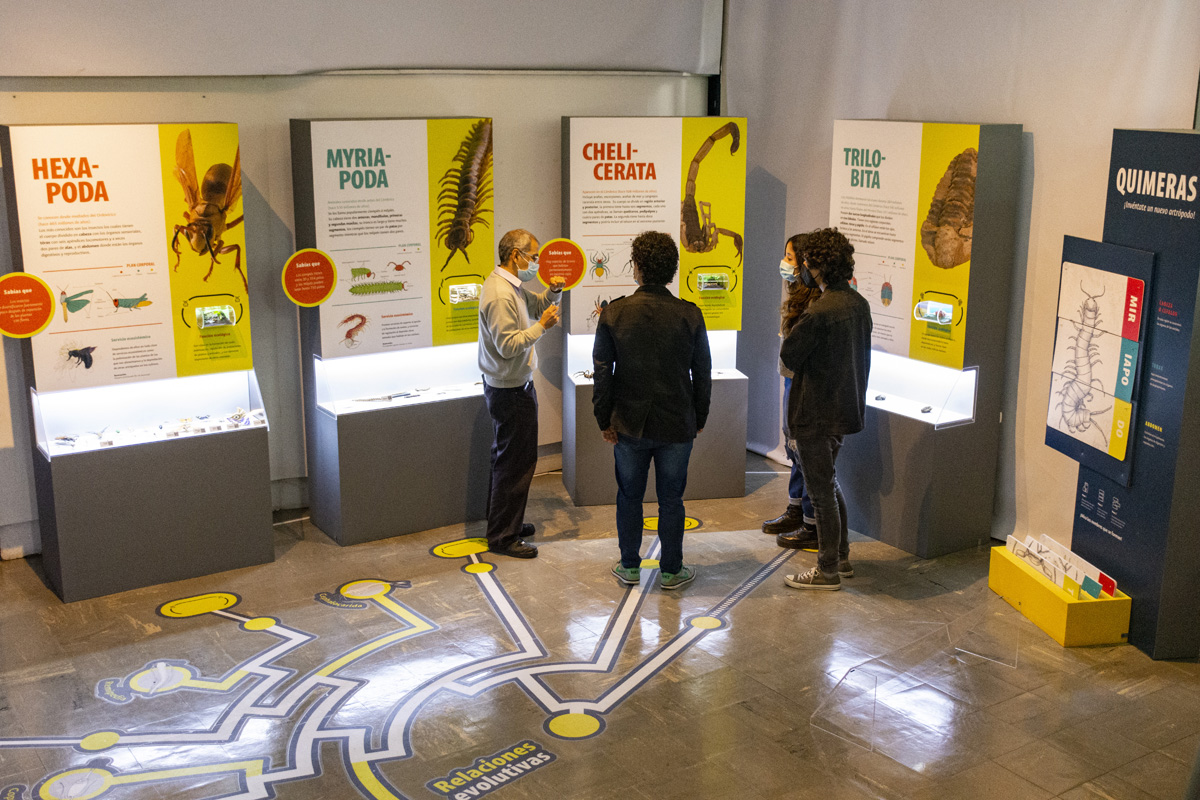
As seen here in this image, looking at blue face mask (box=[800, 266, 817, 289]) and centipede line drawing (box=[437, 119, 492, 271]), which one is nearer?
blue face mask (box=[800, 266, 817, 289])

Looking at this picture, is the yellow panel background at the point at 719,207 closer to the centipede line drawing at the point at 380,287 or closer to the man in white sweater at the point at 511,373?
the man in white sweater at the point at 511,373

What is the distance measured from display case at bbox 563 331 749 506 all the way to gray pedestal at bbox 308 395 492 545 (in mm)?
593

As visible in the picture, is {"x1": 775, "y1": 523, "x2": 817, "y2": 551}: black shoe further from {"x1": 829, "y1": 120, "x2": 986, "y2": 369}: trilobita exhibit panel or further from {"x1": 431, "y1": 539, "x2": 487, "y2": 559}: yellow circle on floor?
{"x1": 431, "y1": 539, "x2": 487, "y2": 559}: yellow circle on floor

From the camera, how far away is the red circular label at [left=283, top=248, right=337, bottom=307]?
6.33 metres

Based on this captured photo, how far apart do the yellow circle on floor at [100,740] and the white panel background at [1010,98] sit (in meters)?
4.89

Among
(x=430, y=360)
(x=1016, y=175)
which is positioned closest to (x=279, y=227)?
(x=430, y=360)

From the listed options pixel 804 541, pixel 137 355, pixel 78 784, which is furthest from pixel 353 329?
pixel 78 784

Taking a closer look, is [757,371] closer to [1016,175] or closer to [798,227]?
[798,227]

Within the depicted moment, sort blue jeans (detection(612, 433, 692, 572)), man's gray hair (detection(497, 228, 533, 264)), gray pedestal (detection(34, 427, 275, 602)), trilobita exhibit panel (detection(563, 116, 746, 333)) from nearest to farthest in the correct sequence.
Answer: blue jeans (detection(612, 433, 692, 572)), gray pedestal (detection(34, 427, 275, 602)), man's gray hair (detection(497, 228, 533, 264)), trilobita exhibit panel (detection(563, 116, 746, 333))

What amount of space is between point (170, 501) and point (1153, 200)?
4.98 metres

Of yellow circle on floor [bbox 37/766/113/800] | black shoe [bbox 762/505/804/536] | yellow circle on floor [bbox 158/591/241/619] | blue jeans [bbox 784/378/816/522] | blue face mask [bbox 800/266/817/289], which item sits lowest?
yellow circle on floor [bbox 37/766/113/800]

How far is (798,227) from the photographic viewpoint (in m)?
8.05

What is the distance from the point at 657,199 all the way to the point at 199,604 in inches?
142

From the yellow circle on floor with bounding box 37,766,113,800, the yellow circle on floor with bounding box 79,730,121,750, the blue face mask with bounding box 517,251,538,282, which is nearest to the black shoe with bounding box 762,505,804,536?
the blue face mask with bounding box 517,251,538,282
